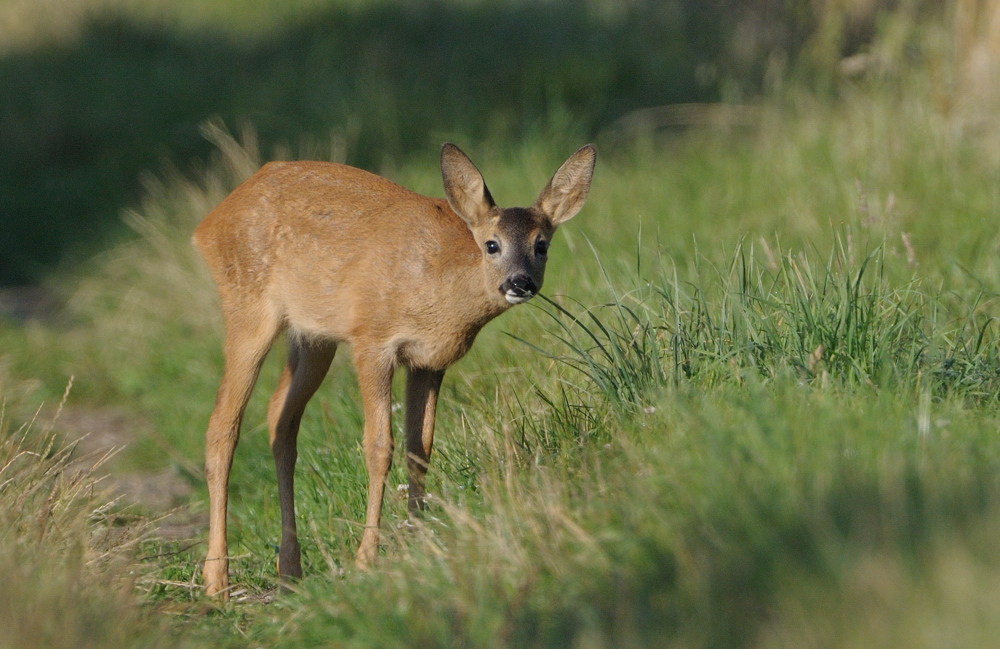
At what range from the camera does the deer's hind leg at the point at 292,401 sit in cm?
535

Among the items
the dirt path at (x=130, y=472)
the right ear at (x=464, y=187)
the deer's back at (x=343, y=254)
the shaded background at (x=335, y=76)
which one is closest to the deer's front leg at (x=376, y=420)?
the deer's back at (x=343, y=254)

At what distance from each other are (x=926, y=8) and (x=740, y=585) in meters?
7.58

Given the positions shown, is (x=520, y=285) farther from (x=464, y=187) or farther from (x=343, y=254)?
(x=343, y=254)

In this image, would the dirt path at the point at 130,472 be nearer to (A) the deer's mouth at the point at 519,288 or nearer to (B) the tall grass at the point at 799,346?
(A) the deer's mouth at the point at 519,288

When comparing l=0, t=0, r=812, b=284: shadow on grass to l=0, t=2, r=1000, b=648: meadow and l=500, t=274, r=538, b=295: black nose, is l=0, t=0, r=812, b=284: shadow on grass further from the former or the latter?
l=500, t=274, r=538, b=295: black nose

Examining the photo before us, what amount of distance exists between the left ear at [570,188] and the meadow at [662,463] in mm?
452

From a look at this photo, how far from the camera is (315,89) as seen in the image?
40.4 ft

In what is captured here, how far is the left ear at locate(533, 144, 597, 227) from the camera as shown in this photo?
5148 millimetres

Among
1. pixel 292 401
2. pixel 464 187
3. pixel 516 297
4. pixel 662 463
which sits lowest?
pixel 292 401

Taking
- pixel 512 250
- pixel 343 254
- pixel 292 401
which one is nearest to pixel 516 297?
pixel 512 250

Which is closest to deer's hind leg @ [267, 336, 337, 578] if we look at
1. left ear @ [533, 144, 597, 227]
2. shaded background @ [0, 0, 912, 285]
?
left ear @ [533, 144, 597, 227]

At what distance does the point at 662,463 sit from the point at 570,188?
5.90ft

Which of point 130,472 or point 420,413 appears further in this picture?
point 130,472

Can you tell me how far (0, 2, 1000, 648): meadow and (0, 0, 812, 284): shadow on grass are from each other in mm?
2510
